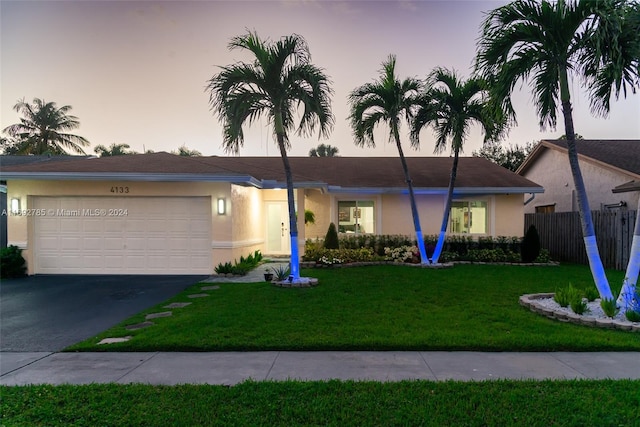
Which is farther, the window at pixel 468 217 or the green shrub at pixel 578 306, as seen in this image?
the window at pixel 468 217

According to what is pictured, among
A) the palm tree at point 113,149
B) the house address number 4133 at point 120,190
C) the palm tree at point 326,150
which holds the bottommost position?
the house address number 4133 at point 120,190

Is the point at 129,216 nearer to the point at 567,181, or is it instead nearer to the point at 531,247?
the point at 531,247

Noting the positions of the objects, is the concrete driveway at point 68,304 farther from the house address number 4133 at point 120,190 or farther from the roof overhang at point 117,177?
the roof overhang at point 117,177

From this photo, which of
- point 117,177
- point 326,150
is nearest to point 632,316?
point 117,177

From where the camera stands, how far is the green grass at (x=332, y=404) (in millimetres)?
2996

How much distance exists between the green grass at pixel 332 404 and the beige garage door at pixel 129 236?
24.3 feet

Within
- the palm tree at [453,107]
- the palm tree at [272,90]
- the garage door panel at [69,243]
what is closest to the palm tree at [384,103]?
the palm tree at [453,107]

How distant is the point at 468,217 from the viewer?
589 inches

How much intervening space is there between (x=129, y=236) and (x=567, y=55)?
11.9 meters

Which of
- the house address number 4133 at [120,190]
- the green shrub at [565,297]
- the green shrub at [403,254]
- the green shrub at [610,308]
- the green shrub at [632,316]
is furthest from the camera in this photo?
the green shrub at [403,254]

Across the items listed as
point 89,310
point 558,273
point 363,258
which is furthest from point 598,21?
point 89,310

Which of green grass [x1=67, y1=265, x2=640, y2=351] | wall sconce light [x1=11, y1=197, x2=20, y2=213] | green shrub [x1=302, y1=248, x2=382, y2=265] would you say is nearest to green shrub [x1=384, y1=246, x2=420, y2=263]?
green shrub [x1=302, y1=248, x2=382, y2=265]

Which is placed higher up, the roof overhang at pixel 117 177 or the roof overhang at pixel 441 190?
the roof overhang at pixel 117 177

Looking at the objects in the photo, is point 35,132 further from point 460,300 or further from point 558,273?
point 558,273
